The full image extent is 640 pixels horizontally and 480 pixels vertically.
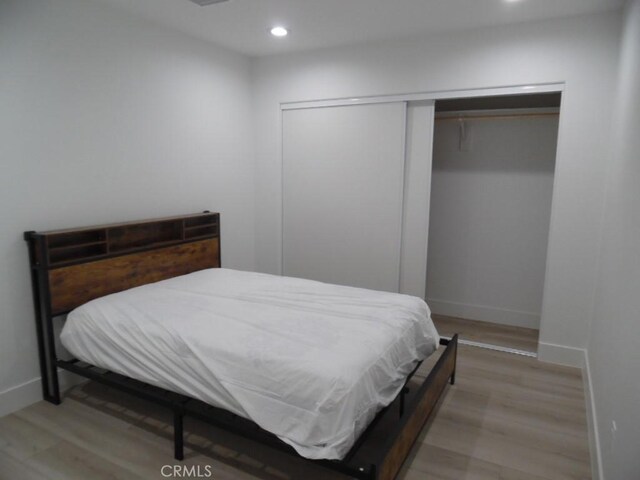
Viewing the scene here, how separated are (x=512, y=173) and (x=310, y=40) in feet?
7.60

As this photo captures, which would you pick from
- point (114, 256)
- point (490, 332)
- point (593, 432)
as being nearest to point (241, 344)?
point (114, 256)

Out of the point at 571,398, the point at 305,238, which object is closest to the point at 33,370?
→ the point at 305,238

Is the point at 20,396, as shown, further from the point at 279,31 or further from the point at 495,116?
the point at 495,116

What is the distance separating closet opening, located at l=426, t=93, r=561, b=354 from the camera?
4.06m

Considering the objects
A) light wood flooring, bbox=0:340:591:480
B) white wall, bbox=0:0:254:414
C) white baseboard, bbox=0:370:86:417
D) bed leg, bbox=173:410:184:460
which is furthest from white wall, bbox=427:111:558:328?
white baseboard, bbox=0:370:86:417

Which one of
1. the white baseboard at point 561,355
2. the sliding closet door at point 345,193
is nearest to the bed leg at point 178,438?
the sliding closet door at point 345,193

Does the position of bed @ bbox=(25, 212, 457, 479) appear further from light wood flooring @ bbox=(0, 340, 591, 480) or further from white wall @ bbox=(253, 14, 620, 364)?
white wall @ bbox=(253, 14, 620, 364)

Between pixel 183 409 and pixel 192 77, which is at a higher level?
pixel 192 77

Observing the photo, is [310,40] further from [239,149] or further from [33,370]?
[33,370]

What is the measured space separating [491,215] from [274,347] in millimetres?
3116

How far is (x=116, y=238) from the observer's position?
3.12 m

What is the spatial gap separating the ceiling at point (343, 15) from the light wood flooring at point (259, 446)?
2.71 m

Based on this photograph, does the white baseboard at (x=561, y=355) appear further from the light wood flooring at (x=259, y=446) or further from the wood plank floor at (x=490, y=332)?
the light wood flooring at (x=259, y=446)

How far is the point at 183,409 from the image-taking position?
2.20m
